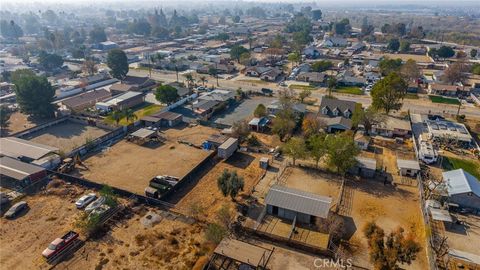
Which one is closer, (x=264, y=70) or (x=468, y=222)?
(x=468, y=222)

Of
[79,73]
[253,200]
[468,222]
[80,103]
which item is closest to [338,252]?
[253,200]

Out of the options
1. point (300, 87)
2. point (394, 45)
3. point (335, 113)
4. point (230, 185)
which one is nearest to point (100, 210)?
point (230, 185)

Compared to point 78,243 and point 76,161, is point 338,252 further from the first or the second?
point 76,161

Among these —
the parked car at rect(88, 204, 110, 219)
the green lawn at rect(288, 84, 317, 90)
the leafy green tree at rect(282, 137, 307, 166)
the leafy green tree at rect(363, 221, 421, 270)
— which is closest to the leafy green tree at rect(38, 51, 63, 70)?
the green lawn at rect(288, 84, 317, 90)

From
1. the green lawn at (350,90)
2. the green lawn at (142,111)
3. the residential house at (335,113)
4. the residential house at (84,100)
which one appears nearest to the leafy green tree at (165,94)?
the green lawn at (142,111)

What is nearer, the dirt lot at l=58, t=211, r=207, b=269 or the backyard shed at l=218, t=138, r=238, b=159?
the dirt lot at l=58, t=211, r=207, b=269

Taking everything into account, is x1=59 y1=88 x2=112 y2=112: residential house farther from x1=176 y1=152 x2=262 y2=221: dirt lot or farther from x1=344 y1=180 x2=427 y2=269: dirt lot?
x1=344 y1=180 x2=427 y2=269: dirt lot
